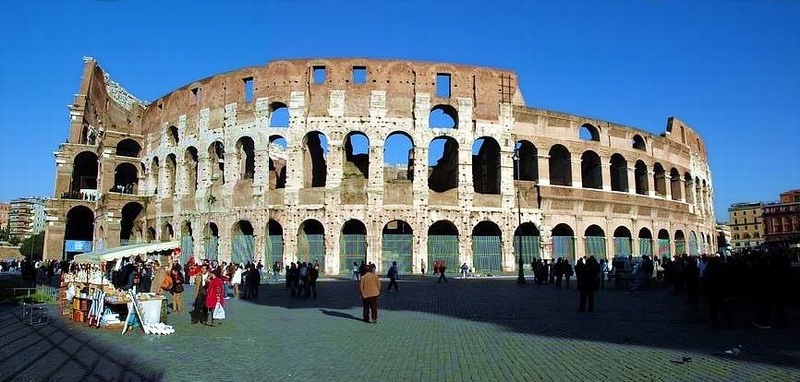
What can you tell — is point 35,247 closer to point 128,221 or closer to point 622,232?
point 128,221

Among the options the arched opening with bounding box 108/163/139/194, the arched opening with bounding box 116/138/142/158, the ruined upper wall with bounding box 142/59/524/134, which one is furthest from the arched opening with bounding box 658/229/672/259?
the arched opening with bounding box 108/163/139/194

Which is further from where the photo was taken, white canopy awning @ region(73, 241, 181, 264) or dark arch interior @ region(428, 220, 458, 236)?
dark arch interior @ region(428, 220, 458, 236)

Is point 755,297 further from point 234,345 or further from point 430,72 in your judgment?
point 430,72

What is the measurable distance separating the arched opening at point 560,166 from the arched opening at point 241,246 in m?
19.8

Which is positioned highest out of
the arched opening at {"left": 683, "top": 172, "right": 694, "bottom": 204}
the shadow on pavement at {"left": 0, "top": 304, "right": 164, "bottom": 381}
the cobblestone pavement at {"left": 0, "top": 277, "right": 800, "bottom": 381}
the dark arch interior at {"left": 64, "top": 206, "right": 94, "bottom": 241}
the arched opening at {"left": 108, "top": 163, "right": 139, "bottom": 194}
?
the arched opening at {"left": 108, "top": 163, "right": 139, "bottom": 194}

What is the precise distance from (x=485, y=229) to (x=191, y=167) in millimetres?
19863

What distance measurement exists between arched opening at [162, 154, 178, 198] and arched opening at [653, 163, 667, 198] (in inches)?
1345

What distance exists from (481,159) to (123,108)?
3517 centimetres

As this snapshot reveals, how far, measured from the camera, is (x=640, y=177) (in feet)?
133

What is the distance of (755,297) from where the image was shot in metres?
11.8

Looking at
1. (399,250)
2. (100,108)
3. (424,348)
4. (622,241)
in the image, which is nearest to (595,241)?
(622,241)

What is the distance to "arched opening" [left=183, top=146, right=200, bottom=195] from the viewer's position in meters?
36.6

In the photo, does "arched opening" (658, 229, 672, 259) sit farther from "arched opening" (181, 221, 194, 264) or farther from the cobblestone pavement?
"arched opening" (181, 221, 194, 264)

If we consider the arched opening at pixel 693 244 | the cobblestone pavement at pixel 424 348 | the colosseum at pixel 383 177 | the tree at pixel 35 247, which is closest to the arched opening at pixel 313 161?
the colosseum at pixel 383 177
